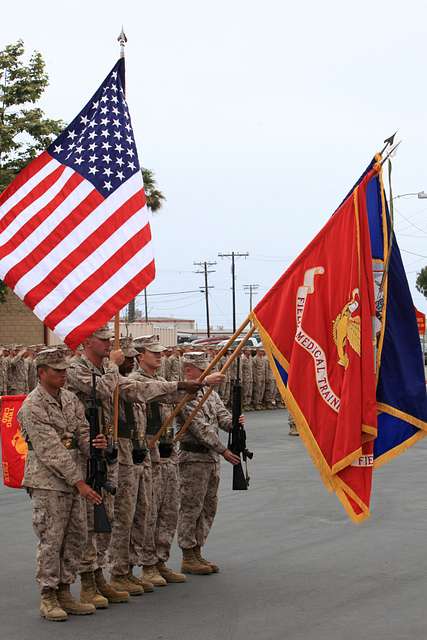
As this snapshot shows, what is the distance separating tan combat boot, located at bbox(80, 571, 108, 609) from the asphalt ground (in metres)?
0.11

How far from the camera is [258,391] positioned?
34531 millimetres

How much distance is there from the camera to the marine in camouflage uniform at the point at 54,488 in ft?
26.0

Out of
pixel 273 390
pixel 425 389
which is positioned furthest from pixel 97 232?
pixel 273 390

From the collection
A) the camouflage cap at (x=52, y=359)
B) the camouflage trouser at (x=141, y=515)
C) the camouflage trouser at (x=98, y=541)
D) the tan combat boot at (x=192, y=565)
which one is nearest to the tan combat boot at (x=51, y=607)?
the camouflage trouser at (x=98, y=541)

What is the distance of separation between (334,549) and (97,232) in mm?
3813

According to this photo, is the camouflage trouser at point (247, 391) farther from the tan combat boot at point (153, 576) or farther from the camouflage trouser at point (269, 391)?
the tan combat boot at point (153, 576)

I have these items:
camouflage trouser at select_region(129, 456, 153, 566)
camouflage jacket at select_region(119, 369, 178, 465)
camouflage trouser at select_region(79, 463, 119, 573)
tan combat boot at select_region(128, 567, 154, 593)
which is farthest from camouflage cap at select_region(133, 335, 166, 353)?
tan combat boot at select_region(128, 567, 154, 593)

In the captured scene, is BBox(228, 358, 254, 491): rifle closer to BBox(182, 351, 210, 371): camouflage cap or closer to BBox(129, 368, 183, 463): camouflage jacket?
BBox(182, 351, 210, 371): camouflage cap

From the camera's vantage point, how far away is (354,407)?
8172 mm

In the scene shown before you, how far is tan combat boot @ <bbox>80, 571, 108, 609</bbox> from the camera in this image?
8.27 metres

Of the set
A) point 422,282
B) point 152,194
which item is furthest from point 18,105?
point 422,282

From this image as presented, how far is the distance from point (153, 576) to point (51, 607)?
1.32 meters

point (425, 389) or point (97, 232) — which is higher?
point (97, 232)

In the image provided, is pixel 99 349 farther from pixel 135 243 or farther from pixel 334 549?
pixel 334 549
